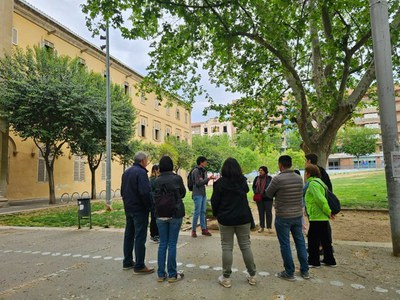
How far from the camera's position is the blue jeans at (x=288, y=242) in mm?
4516

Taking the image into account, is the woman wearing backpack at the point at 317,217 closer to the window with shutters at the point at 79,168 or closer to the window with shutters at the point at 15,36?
the window with shutters at the point at 15,36

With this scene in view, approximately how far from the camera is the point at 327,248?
16.9ft

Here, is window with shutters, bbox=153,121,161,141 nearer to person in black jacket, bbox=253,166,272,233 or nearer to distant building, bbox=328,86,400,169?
person in black jacket, bbox=253,166,272,233

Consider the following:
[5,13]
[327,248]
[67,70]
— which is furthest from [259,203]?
[5,13]

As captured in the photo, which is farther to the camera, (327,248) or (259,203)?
(259,203)

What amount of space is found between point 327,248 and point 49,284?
4.42 m

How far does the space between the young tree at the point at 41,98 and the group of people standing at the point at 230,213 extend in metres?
13.0

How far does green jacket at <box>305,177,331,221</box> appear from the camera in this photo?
15.9 ft

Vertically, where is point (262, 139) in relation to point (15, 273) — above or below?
above

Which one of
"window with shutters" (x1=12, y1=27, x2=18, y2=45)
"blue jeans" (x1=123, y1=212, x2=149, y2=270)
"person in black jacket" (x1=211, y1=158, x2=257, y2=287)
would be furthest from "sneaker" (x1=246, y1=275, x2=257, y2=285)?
"window with shutters" (x1=12, y1=27, x2=18, y2=45)

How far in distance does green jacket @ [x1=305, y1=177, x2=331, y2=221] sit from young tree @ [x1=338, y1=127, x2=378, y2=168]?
62.0 meters

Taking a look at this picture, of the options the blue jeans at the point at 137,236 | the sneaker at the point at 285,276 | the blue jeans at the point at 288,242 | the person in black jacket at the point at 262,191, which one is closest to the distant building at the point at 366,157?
the person in black jacket at the point at 262,191

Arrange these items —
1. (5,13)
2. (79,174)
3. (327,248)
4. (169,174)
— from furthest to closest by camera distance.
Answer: (79,174), (5,13), (327,248), (169,174)

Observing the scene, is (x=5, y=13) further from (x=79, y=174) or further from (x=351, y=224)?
(x=351, y=224)
